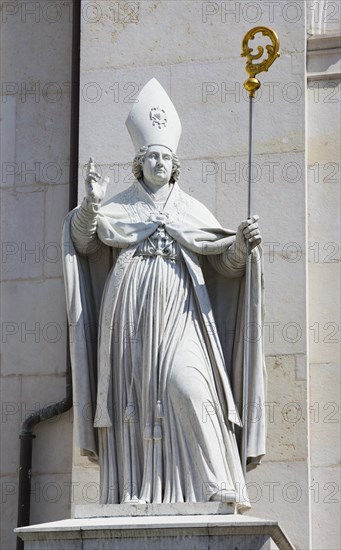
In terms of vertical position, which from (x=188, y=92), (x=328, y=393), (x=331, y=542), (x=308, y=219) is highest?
(x=188, y=92)

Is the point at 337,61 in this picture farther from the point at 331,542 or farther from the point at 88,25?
the point at 331,542

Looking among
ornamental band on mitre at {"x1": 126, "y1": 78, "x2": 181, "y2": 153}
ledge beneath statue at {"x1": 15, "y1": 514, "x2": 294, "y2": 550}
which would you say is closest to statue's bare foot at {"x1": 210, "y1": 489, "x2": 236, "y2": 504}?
ledge beneath statue at {"x1": 15, "y1": 514, "x2": 294, "y2": 550}

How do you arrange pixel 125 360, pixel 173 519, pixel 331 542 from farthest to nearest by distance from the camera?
1. pixel 331 542
2. pixel 125 360
3. pixel 173 519

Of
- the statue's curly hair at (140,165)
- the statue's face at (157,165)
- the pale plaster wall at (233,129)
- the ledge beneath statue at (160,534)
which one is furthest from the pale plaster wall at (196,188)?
the ledge beneath statue at (160,534)

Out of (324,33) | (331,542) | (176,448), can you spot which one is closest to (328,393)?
(331,542)

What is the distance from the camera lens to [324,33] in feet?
35.6

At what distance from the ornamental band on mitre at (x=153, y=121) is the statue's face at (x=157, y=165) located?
0.15 ft

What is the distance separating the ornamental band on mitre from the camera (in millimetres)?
9461

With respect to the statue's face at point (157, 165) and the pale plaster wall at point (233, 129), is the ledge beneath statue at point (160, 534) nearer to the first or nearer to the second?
the pale plaster wall at point (233, 129)

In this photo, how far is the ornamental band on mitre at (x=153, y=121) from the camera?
9461 mm

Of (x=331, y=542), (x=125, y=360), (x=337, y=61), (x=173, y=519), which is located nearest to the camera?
(x=173, y=519)

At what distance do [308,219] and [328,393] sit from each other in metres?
1.12

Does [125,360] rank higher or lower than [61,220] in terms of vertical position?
lower

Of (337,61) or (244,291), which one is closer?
(244,291)
